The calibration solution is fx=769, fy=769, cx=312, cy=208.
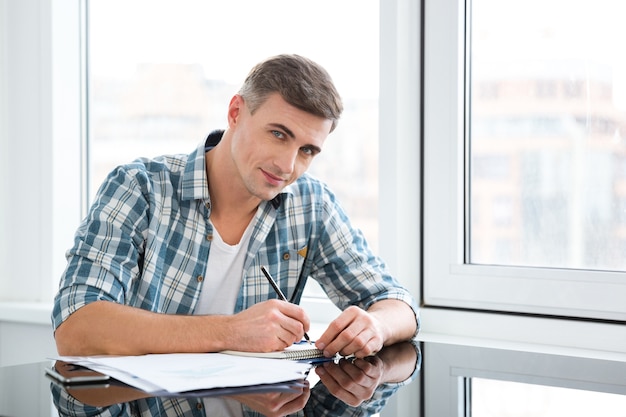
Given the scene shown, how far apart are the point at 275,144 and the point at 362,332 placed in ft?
1.46

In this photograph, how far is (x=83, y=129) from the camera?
8.10 ft

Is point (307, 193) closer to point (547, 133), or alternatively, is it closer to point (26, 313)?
point (547, 133)

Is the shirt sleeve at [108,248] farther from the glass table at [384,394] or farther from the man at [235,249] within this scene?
the glass table at [384,394]

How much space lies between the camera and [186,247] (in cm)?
158

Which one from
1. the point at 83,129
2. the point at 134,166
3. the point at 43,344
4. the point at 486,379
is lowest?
the point at 43,344

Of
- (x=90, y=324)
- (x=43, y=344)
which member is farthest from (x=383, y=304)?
(x=43, y=344)

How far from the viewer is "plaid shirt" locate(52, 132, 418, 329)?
1.39m

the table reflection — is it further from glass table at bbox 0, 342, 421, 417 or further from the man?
the man

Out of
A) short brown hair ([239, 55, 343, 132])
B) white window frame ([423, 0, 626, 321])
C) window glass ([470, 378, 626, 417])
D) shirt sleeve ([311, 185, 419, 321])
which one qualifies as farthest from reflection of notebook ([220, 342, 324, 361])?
white window frame ([423, 0, 626, 321])

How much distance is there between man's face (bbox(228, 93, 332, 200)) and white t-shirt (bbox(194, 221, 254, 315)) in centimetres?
14

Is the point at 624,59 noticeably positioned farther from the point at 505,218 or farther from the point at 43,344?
the point at 43,344

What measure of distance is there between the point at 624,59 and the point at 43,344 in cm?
176

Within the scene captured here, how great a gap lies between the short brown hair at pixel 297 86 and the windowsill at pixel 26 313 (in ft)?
3.50

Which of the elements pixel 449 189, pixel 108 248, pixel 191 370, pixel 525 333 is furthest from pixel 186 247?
pixel 525 333
